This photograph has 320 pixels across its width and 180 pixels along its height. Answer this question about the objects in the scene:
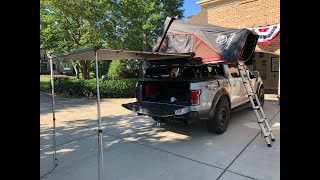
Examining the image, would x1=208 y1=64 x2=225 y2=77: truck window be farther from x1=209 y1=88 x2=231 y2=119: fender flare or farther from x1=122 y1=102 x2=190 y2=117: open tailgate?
x1=122 y1=102 x2=190 y2=117: open tailgate

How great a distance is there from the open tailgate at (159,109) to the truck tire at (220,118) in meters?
0.86

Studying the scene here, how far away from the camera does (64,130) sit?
633 centimetres

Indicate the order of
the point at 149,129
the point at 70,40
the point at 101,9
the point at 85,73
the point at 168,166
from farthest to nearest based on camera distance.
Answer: the point at 85,73 < the point at 70,40 < the point at 101,9 < the point at 149,129 < the point at 168,166

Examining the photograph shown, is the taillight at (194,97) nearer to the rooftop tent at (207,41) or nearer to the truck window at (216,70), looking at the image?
the rooftop tent at (207,41)

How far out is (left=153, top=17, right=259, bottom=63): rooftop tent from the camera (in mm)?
5715

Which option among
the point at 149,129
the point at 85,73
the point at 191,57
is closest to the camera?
the point at 191,57

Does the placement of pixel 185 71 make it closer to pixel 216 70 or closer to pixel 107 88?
pixel 216 70

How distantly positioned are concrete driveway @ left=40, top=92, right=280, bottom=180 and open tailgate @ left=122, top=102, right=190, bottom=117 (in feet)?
2.20

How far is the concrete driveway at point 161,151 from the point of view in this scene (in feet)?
12.3

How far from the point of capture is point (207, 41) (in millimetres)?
6109

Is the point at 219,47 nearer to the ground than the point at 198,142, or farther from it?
farther from it
